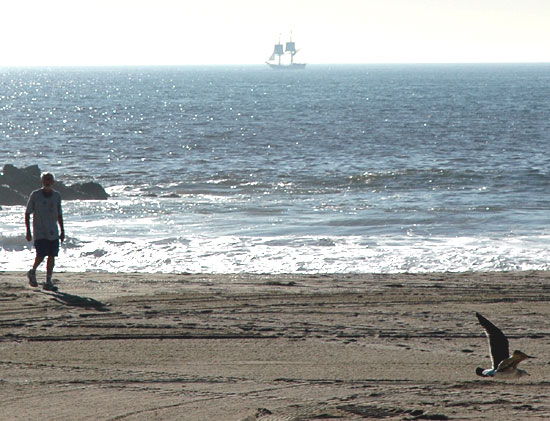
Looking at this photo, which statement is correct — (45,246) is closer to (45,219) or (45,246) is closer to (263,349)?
(45,219)

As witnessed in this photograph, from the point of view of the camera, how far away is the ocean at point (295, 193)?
13945 millimetres

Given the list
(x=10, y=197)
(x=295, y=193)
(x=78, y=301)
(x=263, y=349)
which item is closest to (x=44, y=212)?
(x=78, y=301)

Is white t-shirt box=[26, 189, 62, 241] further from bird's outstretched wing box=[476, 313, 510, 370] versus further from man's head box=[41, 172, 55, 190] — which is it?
bird's outstretched wing box=[476, 313, 510, 370]

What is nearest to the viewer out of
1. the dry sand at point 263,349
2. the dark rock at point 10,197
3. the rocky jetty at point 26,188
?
the dry sand at point 263,349

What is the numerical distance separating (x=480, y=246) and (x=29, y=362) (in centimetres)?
980

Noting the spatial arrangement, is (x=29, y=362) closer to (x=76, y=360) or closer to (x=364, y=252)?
(x=76, y=360)

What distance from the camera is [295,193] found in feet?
76.6

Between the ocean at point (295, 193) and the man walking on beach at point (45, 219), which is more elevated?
the man walking on beach at point (45, 219)

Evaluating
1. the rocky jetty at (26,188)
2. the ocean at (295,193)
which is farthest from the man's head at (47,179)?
the rocky jetty at (26,188)

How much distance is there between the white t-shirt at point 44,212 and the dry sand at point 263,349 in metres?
0.71

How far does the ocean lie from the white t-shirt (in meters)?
2.81

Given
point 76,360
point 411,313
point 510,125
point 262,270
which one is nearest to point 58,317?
point 76,360

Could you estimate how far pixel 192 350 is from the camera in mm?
7422

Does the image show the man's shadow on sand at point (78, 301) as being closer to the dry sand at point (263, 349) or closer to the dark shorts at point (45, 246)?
the dry sand at point (263, 349)
